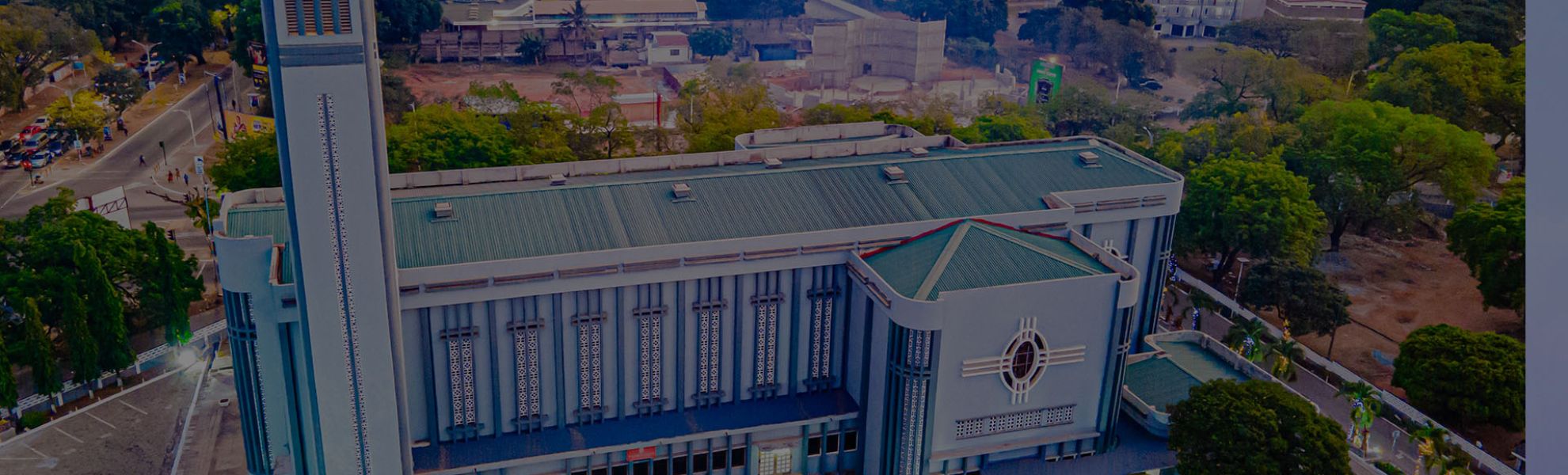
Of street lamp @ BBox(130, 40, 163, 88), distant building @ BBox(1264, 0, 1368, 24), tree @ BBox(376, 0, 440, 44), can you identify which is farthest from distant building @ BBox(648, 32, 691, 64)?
distant building @ BBox(1264, 0, 1368, 24)

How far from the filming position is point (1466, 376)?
53938 millimetres

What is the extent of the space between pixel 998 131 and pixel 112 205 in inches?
2309

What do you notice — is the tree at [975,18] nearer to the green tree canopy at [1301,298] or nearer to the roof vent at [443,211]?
the green tree canopy at [1301,298]

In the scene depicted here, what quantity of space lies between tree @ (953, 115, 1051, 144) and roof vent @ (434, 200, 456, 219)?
4738 cm

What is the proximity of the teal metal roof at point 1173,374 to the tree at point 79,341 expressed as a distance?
150ft

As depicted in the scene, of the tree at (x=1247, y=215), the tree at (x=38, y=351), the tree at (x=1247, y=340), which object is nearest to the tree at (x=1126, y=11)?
the tree at (x=1247, y=215)

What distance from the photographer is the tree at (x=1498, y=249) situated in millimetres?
64500

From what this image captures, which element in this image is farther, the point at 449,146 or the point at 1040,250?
the point at 449,146

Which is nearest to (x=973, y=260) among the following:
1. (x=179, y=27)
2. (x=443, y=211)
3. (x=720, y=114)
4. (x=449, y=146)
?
(x=443, y=211)

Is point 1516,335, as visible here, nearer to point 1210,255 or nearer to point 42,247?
point 1210,255

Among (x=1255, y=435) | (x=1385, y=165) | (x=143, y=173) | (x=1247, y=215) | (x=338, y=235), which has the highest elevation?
(x=338, y=235)

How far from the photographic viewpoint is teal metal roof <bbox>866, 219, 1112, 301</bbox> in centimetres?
4456

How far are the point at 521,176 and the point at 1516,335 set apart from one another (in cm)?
5594

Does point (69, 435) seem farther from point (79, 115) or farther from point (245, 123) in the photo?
point (79, 115)
